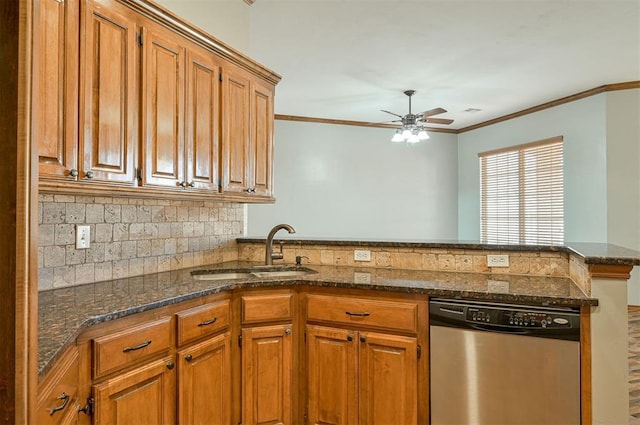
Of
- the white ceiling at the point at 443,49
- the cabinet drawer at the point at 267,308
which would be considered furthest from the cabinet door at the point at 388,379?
the white ceiling at the point at 443,49

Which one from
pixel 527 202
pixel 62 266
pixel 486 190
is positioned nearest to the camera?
pixel 62 266

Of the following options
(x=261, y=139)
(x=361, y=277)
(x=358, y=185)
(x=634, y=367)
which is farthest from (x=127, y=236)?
(x=358, y=185)

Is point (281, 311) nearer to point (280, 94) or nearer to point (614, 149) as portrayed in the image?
point (280, 94)

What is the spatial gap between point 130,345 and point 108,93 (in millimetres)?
1096

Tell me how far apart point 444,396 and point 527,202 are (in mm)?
5168

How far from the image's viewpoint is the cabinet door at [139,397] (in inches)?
58.7

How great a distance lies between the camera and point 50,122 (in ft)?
5.13

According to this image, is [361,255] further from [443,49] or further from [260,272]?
[443,49]

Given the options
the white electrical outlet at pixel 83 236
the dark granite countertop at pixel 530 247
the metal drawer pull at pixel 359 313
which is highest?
the white electrical outlet at pixel 83 236

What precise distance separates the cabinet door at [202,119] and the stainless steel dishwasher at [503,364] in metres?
1.46

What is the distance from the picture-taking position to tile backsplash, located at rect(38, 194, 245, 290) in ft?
6.29

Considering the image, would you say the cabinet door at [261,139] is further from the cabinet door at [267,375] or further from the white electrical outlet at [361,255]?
the cabinet door at [267,375]

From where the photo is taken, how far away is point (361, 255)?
112 inches

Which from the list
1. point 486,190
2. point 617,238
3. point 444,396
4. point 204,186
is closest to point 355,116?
point 486,190
